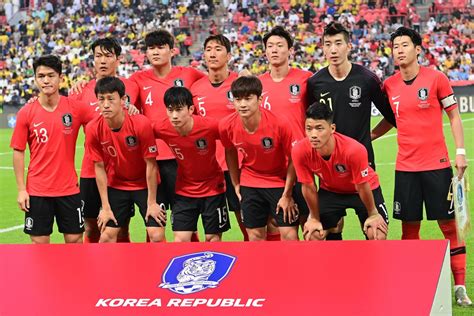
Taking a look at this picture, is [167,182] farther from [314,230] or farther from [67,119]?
[314,230]

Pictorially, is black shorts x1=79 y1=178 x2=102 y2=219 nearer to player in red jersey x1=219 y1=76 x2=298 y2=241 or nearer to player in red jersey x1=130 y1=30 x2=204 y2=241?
player in red jersey x1=130 y1=30 x2=204 y2=241

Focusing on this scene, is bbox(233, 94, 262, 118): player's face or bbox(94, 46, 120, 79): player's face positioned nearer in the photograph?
bbox(233, 94, 262, 118): player's face

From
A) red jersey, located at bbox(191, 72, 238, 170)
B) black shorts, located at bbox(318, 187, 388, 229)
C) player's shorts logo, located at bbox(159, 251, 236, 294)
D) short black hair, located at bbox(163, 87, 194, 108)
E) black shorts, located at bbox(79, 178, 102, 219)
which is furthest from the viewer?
black shorts, located at bbox(79, 178, 102, 219)

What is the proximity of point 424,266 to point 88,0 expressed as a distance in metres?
36.9

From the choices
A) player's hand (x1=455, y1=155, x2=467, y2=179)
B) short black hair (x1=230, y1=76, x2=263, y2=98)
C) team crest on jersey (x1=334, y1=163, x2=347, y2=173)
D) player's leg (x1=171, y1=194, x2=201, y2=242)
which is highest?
short black hair (x1=230, y1=76, x2=263, y2=98)

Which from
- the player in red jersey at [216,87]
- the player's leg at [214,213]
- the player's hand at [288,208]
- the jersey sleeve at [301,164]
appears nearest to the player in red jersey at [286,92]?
the player's hand at [288,208]

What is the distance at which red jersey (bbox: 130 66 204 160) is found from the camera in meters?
8.45

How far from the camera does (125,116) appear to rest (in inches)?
311

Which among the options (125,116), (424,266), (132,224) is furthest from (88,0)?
(424,266)

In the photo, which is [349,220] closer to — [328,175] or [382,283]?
[328,175]

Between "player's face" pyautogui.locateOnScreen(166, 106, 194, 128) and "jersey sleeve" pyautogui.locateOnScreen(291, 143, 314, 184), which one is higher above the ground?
"player's face" pyautogui.locateOnScreen(166, 106, 194, 128)

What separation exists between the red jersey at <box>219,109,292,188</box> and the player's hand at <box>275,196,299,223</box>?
0.63ft

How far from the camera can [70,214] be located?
8109 mm

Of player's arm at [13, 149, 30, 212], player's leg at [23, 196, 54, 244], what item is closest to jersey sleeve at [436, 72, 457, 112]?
player's leg at [23, 196, 54, 244]
